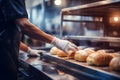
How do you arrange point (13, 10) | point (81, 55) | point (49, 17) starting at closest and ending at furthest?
1. point (13, 10)
2. point (81, 55)
3. point (49, 17)

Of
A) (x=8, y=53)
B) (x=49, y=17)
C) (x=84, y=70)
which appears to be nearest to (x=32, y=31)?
(x=8, y=53)

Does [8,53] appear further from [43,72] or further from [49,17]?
[49,17]

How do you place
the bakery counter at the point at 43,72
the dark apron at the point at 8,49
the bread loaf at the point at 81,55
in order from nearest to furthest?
the bakery counter at the point at 43,72, the dark apron at the point at 8,49, the bread loaf at the point at 81,55

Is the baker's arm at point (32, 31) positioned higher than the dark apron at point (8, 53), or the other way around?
the baker's arm at point (32, 31)

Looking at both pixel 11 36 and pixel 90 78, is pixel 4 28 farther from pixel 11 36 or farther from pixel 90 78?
pixel 90 78

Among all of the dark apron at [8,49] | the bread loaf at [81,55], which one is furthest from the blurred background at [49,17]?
the dark apron at [8,49]

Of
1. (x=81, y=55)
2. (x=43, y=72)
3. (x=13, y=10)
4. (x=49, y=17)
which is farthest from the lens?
(x=49, y=17)

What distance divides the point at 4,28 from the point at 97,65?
882 millimetres

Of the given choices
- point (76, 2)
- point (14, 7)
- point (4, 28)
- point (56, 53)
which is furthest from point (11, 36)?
point (76, 2)

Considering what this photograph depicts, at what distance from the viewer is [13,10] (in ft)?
5.70

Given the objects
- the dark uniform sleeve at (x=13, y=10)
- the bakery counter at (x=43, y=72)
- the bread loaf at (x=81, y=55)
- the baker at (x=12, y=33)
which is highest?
the dark uniform sleeve at (x=13, y=10)

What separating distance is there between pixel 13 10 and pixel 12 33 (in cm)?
24

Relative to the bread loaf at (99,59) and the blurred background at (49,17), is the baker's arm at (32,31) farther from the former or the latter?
the blurred background at (49,17)

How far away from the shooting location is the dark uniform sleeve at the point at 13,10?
5.70ft
